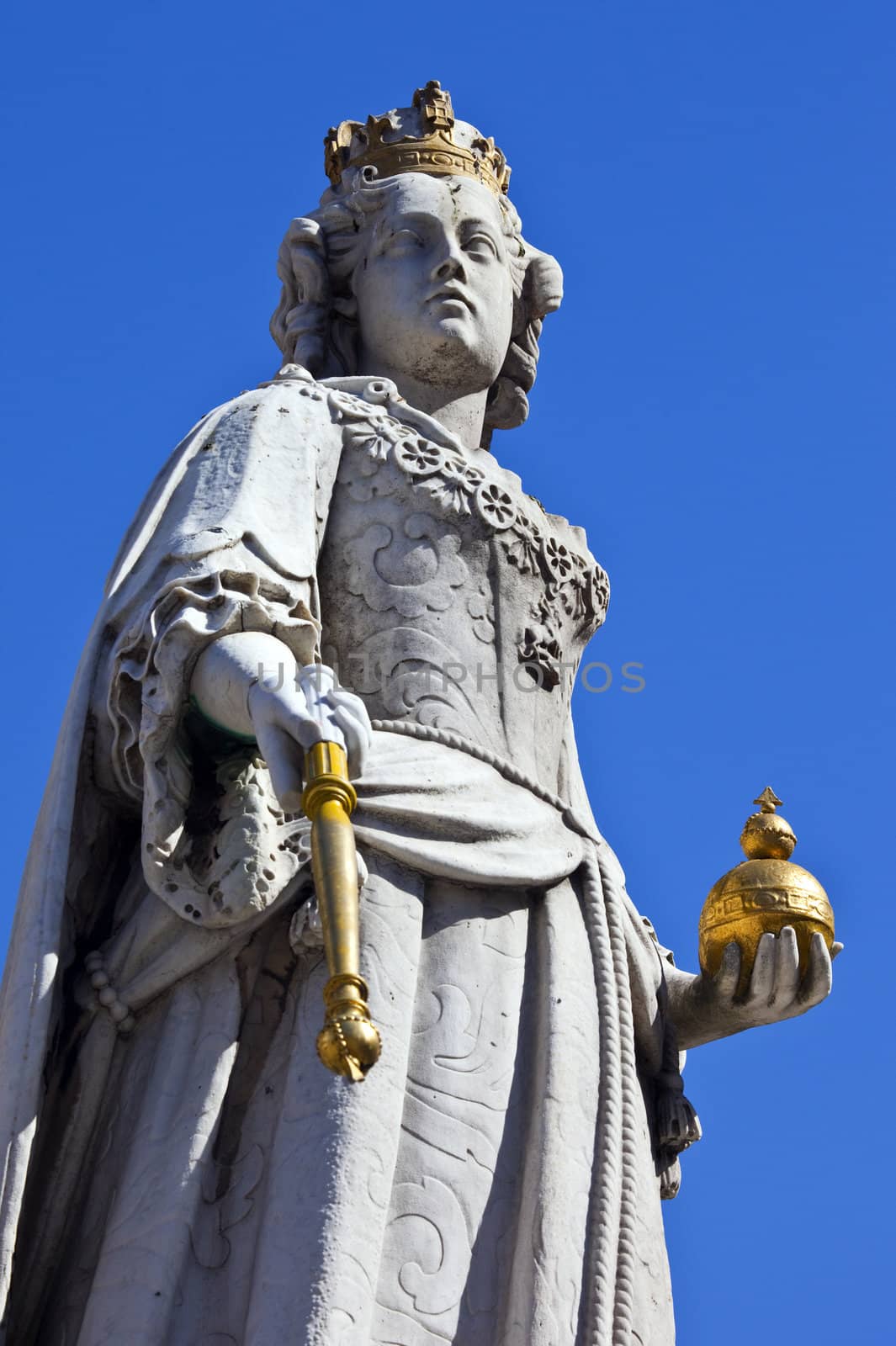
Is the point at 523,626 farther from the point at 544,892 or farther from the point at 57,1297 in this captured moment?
the point at 57,1297

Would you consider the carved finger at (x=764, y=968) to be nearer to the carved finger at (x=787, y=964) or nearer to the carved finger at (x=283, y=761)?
the carved finger at (x=787, y=964)

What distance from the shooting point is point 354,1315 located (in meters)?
6.94

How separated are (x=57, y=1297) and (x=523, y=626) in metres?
2.74

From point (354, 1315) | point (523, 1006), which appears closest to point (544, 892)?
point (523, 1006)

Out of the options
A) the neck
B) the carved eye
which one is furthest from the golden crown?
the neck

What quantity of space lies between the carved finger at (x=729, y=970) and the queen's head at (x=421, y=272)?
2.41m

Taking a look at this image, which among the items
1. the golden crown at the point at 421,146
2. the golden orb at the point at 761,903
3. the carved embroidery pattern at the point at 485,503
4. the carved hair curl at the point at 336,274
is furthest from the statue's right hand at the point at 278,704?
the golden crown at the point at 421,146

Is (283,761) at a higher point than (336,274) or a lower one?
lower

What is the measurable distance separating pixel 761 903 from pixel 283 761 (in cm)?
206

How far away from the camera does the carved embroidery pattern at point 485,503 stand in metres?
8.81

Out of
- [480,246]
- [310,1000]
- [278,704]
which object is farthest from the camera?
[480,246]

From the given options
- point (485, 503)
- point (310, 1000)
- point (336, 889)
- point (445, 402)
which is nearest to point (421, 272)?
point (445, 402)

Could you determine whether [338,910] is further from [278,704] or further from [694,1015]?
[694,1015]

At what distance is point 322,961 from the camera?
7.70 m
